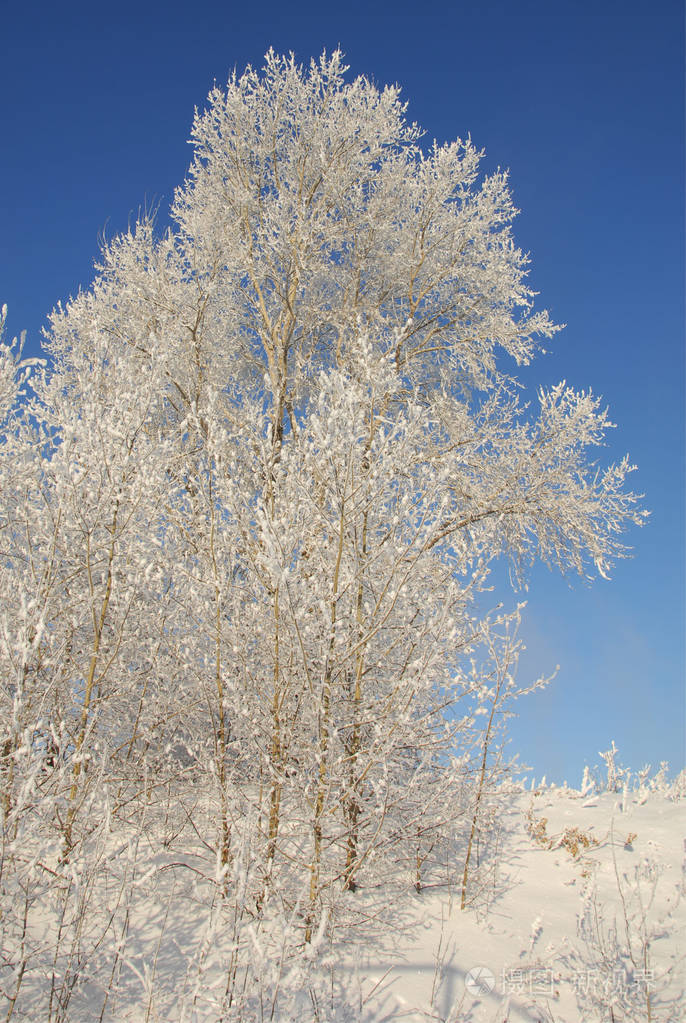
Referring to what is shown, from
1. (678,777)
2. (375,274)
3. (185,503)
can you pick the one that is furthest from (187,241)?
(678,777)

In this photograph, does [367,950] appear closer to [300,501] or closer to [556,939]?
[556,939]

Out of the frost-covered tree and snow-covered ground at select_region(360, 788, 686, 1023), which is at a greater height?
the frost-covered tree

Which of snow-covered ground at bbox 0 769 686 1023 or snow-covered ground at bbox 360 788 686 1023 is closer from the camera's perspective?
snow-covered ground at bbox 0 769 686 1023

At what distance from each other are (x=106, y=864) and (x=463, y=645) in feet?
10.5

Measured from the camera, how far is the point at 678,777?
969 cm

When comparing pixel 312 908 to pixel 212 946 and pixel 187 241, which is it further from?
pixel 187 241

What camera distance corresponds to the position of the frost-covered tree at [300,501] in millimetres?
4379

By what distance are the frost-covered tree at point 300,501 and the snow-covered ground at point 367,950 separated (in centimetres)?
43

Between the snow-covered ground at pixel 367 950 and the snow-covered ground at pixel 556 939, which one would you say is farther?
the snow-covered ground at pixel 556 939

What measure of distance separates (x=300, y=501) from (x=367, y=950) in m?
3.34

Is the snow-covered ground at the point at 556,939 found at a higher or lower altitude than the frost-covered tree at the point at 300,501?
lower

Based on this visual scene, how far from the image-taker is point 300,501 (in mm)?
4535

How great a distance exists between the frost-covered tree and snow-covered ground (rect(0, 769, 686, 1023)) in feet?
1.42

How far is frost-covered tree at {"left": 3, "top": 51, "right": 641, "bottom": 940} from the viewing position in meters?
4.38
